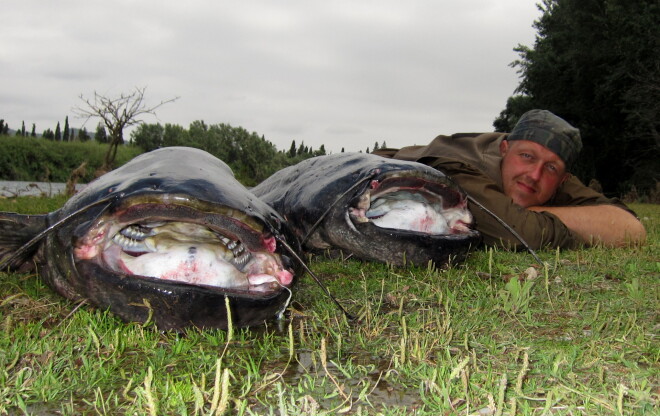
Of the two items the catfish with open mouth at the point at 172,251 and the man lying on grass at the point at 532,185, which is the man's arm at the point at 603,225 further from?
the catfish with open mouth at the point at 172,251

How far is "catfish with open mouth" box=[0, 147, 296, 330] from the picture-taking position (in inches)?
72.5

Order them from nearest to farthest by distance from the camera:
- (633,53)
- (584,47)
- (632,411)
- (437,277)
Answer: (632,411), (437,277), (633,53), (584,47)

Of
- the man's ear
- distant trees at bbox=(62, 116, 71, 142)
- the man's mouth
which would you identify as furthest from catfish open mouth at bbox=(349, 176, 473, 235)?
distant trees at bbox=(62, 116, 71, 142)

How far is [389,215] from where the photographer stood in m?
2.99

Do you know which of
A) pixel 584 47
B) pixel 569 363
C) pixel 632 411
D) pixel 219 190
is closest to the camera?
pixel 632 411

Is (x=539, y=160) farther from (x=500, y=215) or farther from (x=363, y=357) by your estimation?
(x=363, y=357)

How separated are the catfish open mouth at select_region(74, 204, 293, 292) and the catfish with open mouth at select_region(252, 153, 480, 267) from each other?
2.69ft

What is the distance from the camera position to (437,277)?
279 centimetres

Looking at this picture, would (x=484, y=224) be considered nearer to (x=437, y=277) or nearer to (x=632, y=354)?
(x=437, y=277)

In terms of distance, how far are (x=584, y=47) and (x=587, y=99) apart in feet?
7.16

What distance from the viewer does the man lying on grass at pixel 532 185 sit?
3820mm

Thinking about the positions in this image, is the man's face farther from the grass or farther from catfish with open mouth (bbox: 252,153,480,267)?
the grass

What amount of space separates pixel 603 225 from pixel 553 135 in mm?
796

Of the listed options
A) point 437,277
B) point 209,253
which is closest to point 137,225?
point 209,253
